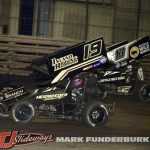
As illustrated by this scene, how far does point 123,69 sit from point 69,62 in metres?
3.38

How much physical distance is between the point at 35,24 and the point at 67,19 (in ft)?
4.45

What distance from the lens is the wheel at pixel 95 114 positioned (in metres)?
8.86

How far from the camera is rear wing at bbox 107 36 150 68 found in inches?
484

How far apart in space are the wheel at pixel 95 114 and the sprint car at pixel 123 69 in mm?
3191

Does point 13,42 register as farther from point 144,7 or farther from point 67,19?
point 144,7

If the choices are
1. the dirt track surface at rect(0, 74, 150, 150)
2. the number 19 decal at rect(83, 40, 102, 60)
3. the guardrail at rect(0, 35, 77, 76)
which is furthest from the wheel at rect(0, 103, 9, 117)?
the guardrail at rect(0, 35, 77, 76)

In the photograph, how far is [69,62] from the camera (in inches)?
369

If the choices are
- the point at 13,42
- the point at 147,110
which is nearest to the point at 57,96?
the point at 147,110

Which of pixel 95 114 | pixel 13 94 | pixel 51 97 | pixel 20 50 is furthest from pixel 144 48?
pixel 13 94

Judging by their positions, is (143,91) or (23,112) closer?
(23,112)

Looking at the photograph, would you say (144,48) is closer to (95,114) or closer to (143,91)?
(143,91)

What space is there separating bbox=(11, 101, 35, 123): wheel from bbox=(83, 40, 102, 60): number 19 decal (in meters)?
1.77

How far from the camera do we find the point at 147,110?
38.1 ft
